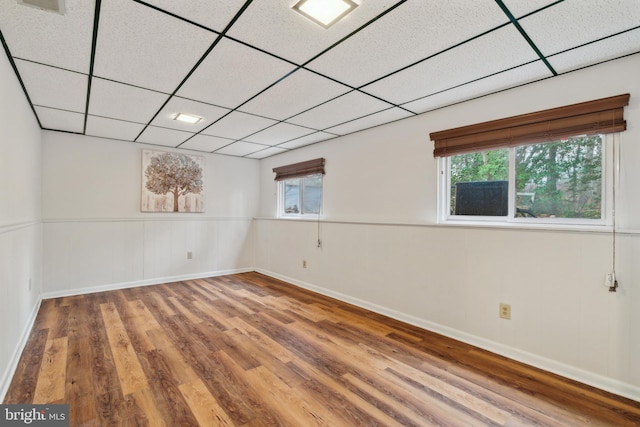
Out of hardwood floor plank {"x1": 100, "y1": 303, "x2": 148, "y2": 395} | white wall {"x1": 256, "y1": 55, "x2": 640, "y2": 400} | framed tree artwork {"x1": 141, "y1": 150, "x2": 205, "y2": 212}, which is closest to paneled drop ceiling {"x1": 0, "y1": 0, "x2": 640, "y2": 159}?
white wall {"x1": 256, "y1": 55, "x2": 640, "y2": 400}

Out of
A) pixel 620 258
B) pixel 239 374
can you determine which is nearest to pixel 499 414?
pixel 620 258

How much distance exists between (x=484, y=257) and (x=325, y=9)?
2.29m

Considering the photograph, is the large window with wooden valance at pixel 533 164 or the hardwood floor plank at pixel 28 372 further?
the large window with wooden valance at pixel 533 164

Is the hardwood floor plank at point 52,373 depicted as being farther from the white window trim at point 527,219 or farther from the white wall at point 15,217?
the white window trim at point 527,219

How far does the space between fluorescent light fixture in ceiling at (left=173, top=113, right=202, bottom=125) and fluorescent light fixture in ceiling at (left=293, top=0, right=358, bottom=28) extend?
2.20 metres

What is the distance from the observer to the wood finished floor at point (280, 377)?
1787 mm

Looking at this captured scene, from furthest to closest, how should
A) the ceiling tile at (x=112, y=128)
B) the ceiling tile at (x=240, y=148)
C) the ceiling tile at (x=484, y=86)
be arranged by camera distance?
the ceiling tile at (x=240, y=148), the ceiling tile at (x=112, y=128), the ceiling tile at (x=484, y=86)

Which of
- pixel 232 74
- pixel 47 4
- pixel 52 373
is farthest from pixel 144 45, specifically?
pixel 52 373

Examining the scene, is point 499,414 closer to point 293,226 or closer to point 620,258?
point 620,258

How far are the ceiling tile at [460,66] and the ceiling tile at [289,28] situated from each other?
689 millimetres

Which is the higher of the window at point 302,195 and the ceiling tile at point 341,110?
the ceiling tile at point 341,110

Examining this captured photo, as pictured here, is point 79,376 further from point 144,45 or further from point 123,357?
point 144,45

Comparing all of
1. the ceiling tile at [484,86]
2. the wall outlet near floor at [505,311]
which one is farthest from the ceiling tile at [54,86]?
the wall outlet near floor at [505,311]

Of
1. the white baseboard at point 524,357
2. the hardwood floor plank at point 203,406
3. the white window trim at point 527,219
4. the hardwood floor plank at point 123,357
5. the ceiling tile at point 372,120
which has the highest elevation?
the ceiling tile at point 372,120
